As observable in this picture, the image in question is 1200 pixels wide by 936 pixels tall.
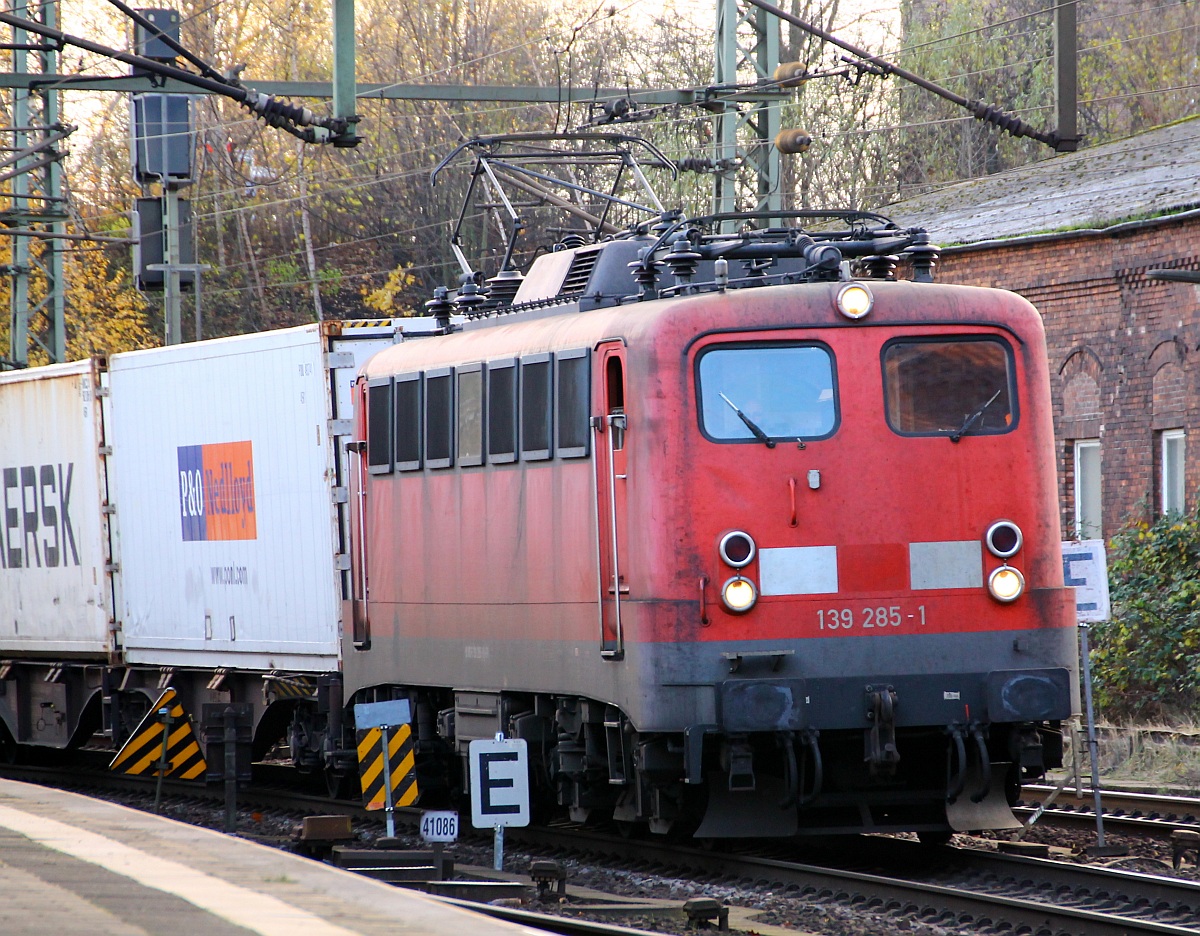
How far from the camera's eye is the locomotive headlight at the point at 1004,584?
35.7ft

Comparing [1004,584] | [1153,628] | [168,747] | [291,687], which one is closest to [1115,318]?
[1153,628]

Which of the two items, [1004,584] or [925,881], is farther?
[1004,584]

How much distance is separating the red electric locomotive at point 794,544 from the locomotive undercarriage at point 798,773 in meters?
0.02

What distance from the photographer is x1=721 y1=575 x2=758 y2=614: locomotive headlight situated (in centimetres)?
1057

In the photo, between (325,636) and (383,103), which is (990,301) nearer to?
(325,636)

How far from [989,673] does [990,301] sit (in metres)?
2.12

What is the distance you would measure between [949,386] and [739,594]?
5.76 ft

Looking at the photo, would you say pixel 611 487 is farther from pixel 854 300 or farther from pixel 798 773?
pixel 798 773

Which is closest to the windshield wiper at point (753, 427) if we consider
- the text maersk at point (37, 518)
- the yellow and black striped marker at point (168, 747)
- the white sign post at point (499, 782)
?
the white sign post at point (499, 782)

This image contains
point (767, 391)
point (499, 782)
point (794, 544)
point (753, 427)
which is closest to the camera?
point (794, 544)

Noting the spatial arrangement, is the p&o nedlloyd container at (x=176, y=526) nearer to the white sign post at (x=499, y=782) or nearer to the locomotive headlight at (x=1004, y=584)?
the white sign post at (x=499, y=782)

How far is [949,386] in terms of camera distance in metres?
11.2

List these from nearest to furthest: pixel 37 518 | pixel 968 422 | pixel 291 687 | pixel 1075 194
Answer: pixel 968 422 → pixel 291 687 → pixel 37 518 → pixel 1075 194

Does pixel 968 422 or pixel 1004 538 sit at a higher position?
pixel 968 422
